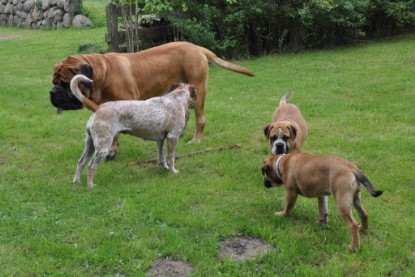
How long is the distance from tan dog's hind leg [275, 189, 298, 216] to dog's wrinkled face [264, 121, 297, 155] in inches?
40.2

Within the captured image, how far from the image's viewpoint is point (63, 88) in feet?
23.7

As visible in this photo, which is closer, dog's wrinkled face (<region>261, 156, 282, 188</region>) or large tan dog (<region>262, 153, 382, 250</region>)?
large tan dog (<region>262, 153, 382, 250</region>)

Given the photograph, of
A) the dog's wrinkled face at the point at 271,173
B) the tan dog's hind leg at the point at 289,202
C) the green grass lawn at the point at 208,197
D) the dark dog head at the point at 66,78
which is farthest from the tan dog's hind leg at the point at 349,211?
the dark dog head at the point at 66,78

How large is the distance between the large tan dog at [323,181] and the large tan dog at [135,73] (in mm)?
2904

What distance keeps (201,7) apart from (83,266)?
13.3m

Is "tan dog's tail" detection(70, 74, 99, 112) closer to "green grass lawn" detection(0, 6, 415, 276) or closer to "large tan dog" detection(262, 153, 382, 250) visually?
"green grass lawn" detection(0, 6, 415, 276)

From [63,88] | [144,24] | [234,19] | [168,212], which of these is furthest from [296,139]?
[144,24]

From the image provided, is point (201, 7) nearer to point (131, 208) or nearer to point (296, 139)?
point (296, 139)

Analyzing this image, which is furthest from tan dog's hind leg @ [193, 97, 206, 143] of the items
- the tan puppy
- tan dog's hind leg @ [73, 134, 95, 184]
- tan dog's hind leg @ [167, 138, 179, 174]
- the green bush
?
the green bush

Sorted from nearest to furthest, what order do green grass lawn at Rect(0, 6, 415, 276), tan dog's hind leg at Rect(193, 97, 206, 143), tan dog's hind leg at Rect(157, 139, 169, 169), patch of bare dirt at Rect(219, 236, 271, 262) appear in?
green grass lawn at Rect(0, 6, 415, 276)
patch of bare dirt at Rect(219, 236, 271, 262)
tan dog's hind leg at Rect(157, 139, 169, 169)
tan dog's hind leg at Rect(193, 97, 206, 143)

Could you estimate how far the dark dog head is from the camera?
7.19 meters

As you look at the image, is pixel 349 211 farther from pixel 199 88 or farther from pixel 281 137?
pixel 199 88

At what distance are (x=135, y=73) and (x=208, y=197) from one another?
266 centimetres

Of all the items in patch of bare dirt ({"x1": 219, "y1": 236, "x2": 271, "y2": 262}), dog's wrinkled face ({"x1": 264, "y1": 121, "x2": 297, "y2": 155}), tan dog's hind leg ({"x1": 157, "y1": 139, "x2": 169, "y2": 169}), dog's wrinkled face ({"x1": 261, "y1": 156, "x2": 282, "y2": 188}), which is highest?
dog's wrinkled face ({"x1": 264, "y1": 121, "x2": 297, "y2": 155})
